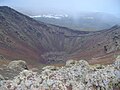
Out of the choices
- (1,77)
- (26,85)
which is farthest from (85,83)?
(1,77)

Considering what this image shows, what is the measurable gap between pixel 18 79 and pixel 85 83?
1307 centimetres

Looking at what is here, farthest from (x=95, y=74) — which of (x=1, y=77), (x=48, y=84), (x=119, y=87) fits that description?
(x=1, y=77)

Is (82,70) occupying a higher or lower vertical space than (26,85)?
higher

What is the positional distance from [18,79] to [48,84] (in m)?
6.16

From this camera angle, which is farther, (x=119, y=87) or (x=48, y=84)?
(x=119, y=87)

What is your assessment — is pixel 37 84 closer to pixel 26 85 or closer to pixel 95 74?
pixel 26 85

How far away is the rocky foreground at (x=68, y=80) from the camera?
54.2m

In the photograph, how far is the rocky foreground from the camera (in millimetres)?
54250

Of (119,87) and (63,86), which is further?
(119,87)

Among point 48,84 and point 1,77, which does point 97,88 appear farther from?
point 1,77

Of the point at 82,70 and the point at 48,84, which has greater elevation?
the point at 82,70

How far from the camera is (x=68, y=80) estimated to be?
56250 mm

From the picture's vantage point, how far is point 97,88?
5738cm

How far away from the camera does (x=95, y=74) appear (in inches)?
2334
